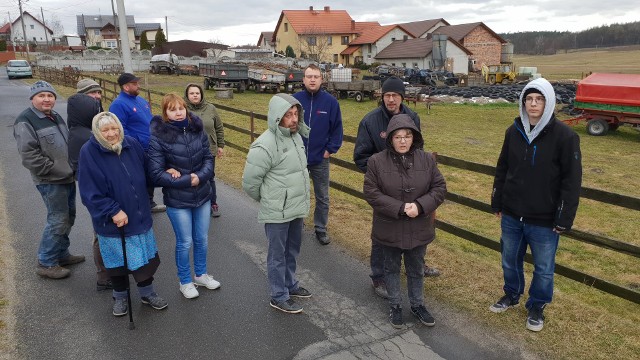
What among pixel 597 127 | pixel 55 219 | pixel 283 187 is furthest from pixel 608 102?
pixel 55 219

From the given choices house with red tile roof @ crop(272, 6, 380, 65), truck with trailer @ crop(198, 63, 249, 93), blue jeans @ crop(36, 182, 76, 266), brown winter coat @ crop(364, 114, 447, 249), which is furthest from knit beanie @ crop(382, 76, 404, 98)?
house with red tile roof @ crop(272, 6, 380, 65)

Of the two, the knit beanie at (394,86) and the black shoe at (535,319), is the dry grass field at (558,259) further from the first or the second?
the knit beanie at (394,86)

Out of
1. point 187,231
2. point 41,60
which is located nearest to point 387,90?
point 187,231

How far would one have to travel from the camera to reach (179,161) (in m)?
4.02

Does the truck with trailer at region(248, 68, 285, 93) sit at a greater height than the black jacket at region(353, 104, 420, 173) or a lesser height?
greater

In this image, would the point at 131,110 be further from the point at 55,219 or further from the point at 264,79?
the point at 264,79

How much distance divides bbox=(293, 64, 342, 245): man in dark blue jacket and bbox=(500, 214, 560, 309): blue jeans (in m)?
2.28

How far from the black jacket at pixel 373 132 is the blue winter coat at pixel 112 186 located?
2.06 m

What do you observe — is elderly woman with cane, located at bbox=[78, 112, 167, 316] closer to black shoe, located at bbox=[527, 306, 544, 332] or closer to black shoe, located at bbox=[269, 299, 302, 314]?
black shoe, located at bbox=[269, 299, 302, 314]

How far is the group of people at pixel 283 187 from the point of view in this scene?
3.53 meters

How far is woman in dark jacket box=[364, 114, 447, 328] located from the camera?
3551mm

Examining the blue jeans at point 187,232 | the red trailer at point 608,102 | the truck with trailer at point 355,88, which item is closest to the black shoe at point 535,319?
the blue jeans at point 187,232

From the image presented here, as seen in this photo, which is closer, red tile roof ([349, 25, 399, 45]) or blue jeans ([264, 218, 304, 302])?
blue jeans ([264, 218, 304, 302])

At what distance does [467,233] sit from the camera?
16.6 ft
